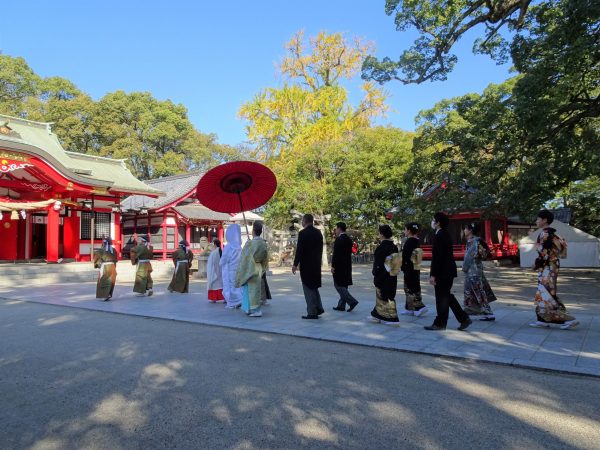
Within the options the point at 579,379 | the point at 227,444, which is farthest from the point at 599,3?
the point at 227,444

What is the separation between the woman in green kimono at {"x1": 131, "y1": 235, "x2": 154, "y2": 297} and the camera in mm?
9953

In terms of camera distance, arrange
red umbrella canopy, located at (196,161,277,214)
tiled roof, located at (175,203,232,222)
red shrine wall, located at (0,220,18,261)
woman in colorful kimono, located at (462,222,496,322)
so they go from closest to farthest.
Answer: woman in colorful kimono, located at (462,222,496,322) < red umbrella canopy, located at (196,161,277,214) < red shrine wall, located at (0,220,18,261) < tiled roof, located at (175,203,232,222)

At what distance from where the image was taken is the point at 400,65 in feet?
38.9

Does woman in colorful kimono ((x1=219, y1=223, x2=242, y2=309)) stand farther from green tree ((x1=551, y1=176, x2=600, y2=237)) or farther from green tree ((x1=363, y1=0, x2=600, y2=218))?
green tree ((x1=551, y1=176, x2=600, y2=237))

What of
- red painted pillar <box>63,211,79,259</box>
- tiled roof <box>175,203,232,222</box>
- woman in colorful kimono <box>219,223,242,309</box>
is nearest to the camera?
woman in colorful kimono <box>219,223,242,309</box>

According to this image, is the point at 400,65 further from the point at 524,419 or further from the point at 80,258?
the point at 80,258

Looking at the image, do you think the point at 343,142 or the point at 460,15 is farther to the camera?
the point at 343,142

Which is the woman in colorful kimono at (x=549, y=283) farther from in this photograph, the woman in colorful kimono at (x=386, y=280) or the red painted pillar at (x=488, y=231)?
the red painted pillar at (x=488, y=231)

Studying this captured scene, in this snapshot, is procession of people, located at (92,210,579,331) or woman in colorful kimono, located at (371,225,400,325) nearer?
procession of people, located at (92,210,579,331)

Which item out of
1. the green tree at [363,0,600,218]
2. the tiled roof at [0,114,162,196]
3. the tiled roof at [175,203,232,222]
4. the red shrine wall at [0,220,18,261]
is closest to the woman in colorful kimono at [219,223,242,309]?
the green tree at [363,0,600,218]

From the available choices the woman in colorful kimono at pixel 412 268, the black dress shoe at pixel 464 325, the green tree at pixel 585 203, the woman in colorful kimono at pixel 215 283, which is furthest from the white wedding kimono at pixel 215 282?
the green tree at pixel 585 203

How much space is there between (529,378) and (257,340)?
125 inches

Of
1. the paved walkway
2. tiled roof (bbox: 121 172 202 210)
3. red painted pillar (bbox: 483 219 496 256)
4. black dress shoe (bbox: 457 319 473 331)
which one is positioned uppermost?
tiled roof (bbox: 121 172 202 210)

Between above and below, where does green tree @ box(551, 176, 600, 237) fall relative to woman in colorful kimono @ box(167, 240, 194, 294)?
above
